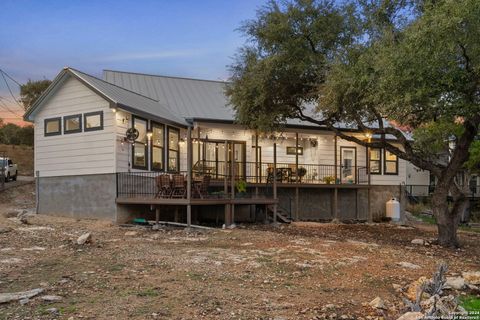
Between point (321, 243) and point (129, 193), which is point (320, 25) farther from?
point (129, 193)

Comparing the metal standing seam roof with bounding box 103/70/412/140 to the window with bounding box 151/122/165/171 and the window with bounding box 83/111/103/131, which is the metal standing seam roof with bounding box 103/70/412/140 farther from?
the window with bounding box 83/111/103/131

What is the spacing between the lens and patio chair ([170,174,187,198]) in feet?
49.1

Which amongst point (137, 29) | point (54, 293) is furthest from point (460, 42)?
point (137, 29)

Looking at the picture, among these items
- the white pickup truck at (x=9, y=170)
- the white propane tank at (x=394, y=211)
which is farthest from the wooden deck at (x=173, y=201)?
the white pickup truck at (x=9, y=170)

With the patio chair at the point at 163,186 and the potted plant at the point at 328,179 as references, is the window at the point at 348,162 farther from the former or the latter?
the patio chair at the point at 163,186

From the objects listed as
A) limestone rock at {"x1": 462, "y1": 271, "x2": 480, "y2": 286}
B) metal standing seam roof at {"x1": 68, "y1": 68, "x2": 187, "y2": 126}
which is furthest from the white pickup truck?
limestone rock at {"x1": 462, "y1": 271, "x2": 480, "y2": 286}

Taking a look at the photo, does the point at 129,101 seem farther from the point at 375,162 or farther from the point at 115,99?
the point at 375,162

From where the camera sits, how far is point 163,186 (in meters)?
15.1

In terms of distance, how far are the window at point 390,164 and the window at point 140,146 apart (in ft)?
40.2

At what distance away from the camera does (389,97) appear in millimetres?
11125

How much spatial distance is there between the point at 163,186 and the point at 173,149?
397cm

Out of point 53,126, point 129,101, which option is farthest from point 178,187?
point 53,126

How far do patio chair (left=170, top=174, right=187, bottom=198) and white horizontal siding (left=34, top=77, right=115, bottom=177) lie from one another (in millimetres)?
2190

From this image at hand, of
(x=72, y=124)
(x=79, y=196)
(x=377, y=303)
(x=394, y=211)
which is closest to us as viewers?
(x=377, y=303)
